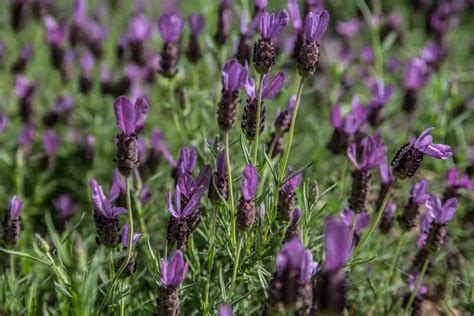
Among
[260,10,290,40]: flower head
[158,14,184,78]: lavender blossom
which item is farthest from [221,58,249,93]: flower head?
[158,14,184,78]: lavender blossom

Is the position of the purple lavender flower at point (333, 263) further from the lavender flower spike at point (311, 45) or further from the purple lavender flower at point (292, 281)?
the lavender flower spike at point (311, 45)

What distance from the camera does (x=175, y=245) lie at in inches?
64.9

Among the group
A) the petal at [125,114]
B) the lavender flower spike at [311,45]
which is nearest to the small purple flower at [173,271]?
the petal at [125,114]

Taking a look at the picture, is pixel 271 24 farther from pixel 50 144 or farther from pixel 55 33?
pixel 55 33

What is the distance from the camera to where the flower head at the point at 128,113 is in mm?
1449

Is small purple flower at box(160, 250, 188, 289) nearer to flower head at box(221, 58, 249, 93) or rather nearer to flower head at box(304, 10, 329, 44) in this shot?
flower head at box(221, 58, 249, 93)

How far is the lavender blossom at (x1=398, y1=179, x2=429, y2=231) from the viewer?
1916mm

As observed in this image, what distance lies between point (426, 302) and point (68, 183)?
70.0 inches

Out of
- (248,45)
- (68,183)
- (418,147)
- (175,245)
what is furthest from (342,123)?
(68,183)

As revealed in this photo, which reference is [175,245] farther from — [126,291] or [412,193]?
[412,193]

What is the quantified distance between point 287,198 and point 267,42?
0.44 metres

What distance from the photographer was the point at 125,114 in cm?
147

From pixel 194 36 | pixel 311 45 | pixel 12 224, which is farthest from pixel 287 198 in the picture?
pixel 194 36

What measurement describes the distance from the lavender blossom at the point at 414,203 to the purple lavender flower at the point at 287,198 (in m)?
0.44
